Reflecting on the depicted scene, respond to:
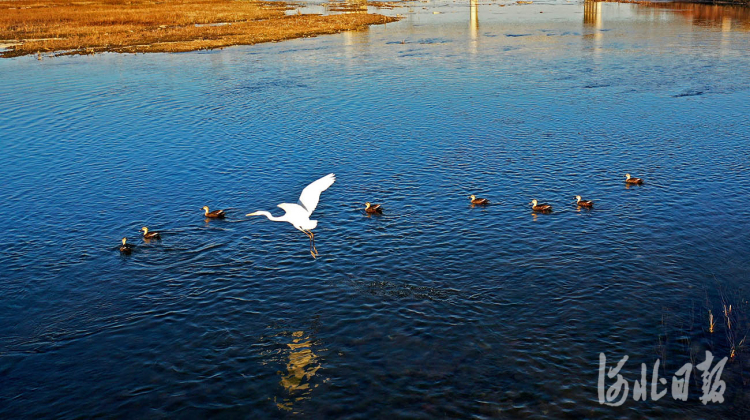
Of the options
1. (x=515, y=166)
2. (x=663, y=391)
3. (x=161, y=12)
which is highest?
(x=161, y=12)

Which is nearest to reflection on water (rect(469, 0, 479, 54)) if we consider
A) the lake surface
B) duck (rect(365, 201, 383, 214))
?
the lake surface

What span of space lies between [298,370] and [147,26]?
11115 centimetres

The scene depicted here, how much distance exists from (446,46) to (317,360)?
7562 centimetres

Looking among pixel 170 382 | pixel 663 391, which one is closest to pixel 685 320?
pixel 663 391

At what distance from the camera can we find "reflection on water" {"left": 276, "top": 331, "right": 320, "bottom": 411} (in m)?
19.1

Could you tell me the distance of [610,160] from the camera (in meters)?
39.3

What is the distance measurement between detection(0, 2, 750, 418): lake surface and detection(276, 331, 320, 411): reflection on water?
9 centimetres

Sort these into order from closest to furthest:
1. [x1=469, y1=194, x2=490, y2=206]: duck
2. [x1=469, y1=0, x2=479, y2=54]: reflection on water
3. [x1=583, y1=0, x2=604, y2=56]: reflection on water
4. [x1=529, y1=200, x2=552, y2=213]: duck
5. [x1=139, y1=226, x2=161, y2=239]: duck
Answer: [x1=139, y1=226, x2=161, y2=239]: duck → [x1=529, y1=200, x2=552, y2=213]: duck → [x1=469, y1=194, x2=490, y2=206]: duck → [x1=583, y1=0, x2=604, y2=56]: reflection on water → [x1=469, y1=0, x2=479, y2=54]: reflection on water

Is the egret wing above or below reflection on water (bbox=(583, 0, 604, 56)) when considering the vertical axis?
below

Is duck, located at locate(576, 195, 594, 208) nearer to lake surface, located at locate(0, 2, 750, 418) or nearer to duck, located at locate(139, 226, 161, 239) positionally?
lake surface, located at locate(0, 2, 750, 418)

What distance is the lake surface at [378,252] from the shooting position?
64.3 ft

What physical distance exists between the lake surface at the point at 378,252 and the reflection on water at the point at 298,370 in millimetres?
92

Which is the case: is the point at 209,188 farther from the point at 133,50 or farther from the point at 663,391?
the point at 133,50

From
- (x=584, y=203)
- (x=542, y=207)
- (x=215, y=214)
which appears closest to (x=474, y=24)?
(x=584, y=203)
